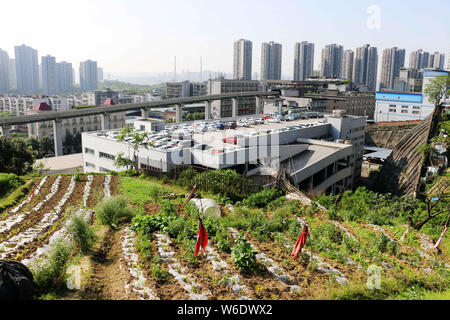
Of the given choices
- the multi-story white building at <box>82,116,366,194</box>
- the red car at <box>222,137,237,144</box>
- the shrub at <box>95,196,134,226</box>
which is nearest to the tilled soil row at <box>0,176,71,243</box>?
the shrub at <box>95,196,134,226</box>

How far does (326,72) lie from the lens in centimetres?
9344

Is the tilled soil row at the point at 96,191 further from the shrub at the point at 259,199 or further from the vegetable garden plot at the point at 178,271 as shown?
the shrub at the point at 259,199

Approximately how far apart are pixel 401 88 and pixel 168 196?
68.8 meters

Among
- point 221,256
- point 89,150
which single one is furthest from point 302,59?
point 221,256

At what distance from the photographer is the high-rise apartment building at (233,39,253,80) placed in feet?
319

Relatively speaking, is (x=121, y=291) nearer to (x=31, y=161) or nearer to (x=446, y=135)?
(x=31, y=161)

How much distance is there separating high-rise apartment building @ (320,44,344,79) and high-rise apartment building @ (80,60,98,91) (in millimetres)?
99126

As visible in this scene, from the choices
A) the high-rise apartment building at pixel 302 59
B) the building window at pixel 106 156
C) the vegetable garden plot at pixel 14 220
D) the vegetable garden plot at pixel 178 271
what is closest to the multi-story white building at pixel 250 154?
the building window at pixel 106 156

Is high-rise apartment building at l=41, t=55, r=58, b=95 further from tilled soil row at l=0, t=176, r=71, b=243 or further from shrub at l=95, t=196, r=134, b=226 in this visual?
shrub at l=95, t=196, r=134, b=226

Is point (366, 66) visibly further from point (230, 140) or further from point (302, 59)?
point (230, 140)

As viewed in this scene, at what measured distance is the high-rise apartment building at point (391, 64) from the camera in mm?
87375

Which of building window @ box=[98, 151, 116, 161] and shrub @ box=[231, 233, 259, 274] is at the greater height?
shrub @ box=[231, 233, 259, 274]

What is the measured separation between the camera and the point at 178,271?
492 cm

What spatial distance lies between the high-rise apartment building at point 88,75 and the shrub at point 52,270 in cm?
15441
